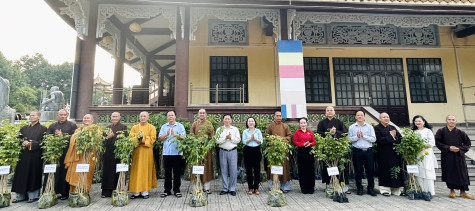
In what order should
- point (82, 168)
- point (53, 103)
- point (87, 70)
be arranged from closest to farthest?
point (82, 168) → point (87, 70) → point (53, 103)

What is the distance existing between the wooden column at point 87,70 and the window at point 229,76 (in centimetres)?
454

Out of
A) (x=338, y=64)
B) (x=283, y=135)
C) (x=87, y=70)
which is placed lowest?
(x=283, y=135)

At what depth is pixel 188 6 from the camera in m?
8.31

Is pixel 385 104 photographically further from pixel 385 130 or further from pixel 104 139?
pixel 104 139

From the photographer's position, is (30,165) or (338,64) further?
(338,64)

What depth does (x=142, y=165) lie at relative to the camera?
503cm

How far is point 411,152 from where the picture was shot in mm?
5156

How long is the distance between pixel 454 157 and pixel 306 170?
3.09m

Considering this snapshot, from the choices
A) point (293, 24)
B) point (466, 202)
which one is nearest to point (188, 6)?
point (293, 24)

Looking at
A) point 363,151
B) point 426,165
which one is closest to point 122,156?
point 363,151

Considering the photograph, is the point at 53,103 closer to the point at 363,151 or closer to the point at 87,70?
the point at 87,70

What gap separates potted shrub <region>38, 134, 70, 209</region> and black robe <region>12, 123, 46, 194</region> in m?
0.36

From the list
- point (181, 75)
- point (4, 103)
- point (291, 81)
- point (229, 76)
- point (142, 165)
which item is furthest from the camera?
point (229, 76)

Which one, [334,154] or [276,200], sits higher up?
[334,154]
